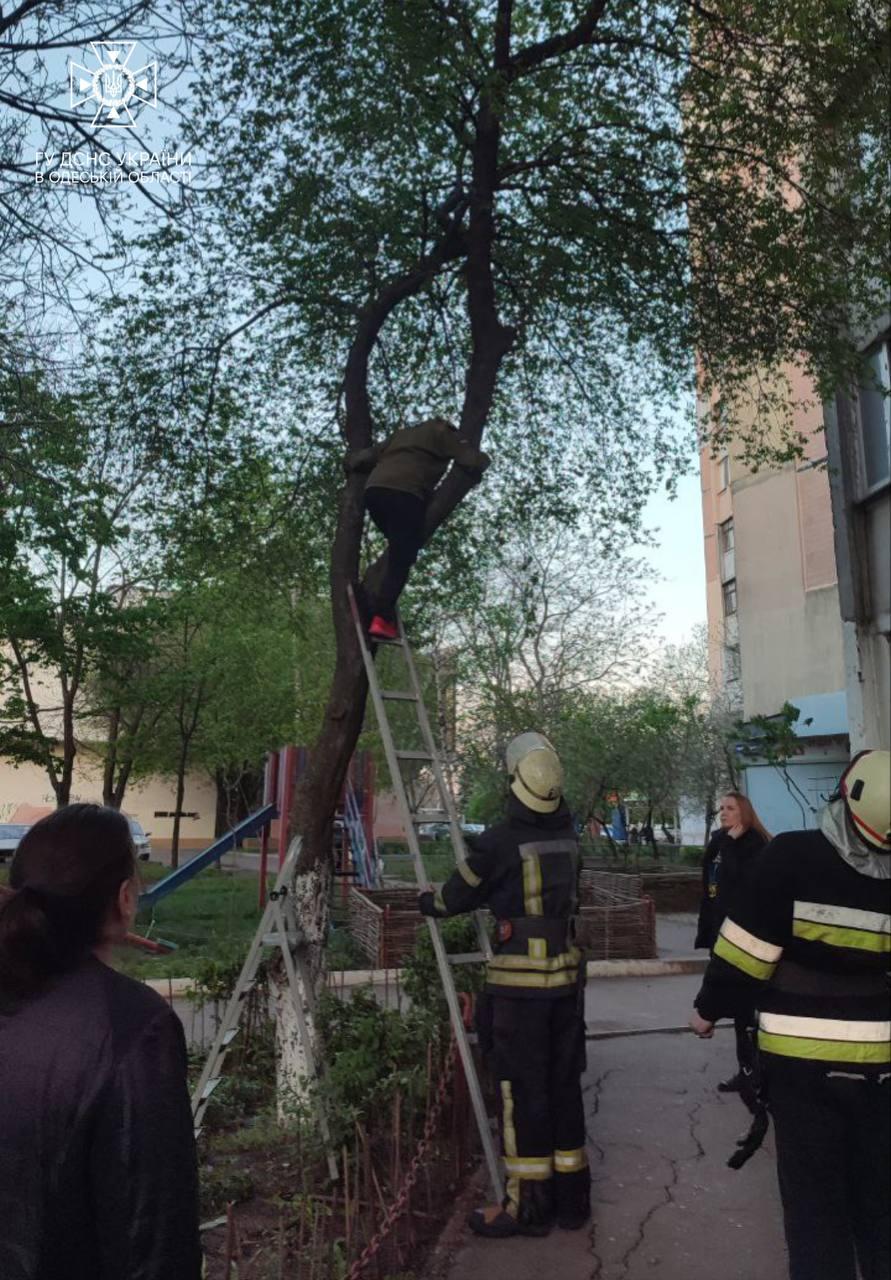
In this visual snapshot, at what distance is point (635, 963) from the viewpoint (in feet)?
38.1

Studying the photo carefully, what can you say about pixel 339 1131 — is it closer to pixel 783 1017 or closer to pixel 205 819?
pixel 783 1017

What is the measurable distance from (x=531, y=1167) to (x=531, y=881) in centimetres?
122

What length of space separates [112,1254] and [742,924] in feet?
6.73

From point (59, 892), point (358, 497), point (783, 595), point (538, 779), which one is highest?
point (783, 595)

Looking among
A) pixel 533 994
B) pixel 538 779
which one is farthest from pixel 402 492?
pixel 533 994

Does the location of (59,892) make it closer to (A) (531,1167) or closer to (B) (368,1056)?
(A) (531,1167)

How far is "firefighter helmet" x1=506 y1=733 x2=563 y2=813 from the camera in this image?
4773 mm

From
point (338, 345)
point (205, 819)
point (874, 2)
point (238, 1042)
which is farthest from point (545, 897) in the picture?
point (205, 819)

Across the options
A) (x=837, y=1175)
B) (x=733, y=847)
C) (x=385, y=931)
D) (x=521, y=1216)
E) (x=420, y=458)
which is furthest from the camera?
(x=385, y=931)

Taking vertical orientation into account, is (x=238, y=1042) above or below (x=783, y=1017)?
below

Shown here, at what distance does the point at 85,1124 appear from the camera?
1654mm

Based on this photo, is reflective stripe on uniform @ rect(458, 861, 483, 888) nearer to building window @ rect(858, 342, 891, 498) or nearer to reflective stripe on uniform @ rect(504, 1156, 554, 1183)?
reflective stripe on uniform @ rect(504, 1156, 554, 1183)

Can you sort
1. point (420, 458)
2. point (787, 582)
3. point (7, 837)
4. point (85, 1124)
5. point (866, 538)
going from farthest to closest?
point (7, 837)
point (787, 582)
point (866, 538)
point (420, 458)
point (85, 1124)

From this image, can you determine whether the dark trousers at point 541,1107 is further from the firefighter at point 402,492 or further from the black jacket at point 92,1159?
the black jacket at point 92,1159
